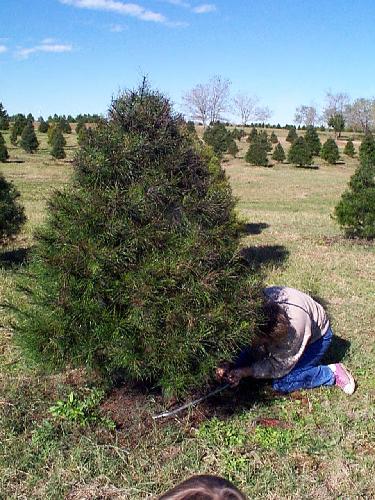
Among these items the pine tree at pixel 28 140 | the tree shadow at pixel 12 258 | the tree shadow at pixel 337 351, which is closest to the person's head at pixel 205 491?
the tree shadow at pixel 337 351

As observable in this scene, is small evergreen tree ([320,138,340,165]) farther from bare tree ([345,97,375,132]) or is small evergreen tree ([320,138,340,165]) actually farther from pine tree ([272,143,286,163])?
bare tree ([345,97,375,132])

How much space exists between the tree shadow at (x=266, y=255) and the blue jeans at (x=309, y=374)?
4416 mm

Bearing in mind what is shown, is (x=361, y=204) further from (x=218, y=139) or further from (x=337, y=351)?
(x=218, y=139)

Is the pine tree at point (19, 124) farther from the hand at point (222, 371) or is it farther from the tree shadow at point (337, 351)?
the hand at point (222, 371)

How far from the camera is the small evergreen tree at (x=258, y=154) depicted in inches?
1449

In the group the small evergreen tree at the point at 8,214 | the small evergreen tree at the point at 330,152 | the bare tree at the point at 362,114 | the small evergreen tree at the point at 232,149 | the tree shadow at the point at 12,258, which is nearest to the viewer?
the tree shadow at the point at 12,258

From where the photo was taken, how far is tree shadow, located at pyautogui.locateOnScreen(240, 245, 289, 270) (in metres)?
9.80

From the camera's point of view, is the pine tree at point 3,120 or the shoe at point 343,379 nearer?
the shoe at point 343,379

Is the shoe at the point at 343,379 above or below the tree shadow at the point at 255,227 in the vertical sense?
above

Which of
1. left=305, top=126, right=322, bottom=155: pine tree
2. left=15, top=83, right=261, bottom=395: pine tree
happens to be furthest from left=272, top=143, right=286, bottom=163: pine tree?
left=15, top=83, right=261, bottom=395: pine tree

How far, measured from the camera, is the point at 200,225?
3.66 metres

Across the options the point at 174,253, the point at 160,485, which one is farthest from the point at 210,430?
the point at 174,253

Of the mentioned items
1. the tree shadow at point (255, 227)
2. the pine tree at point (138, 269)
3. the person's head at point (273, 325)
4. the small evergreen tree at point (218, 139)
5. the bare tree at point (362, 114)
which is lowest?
the bare tree at point (362, 114)

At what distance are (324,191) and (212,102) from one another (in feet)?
166
